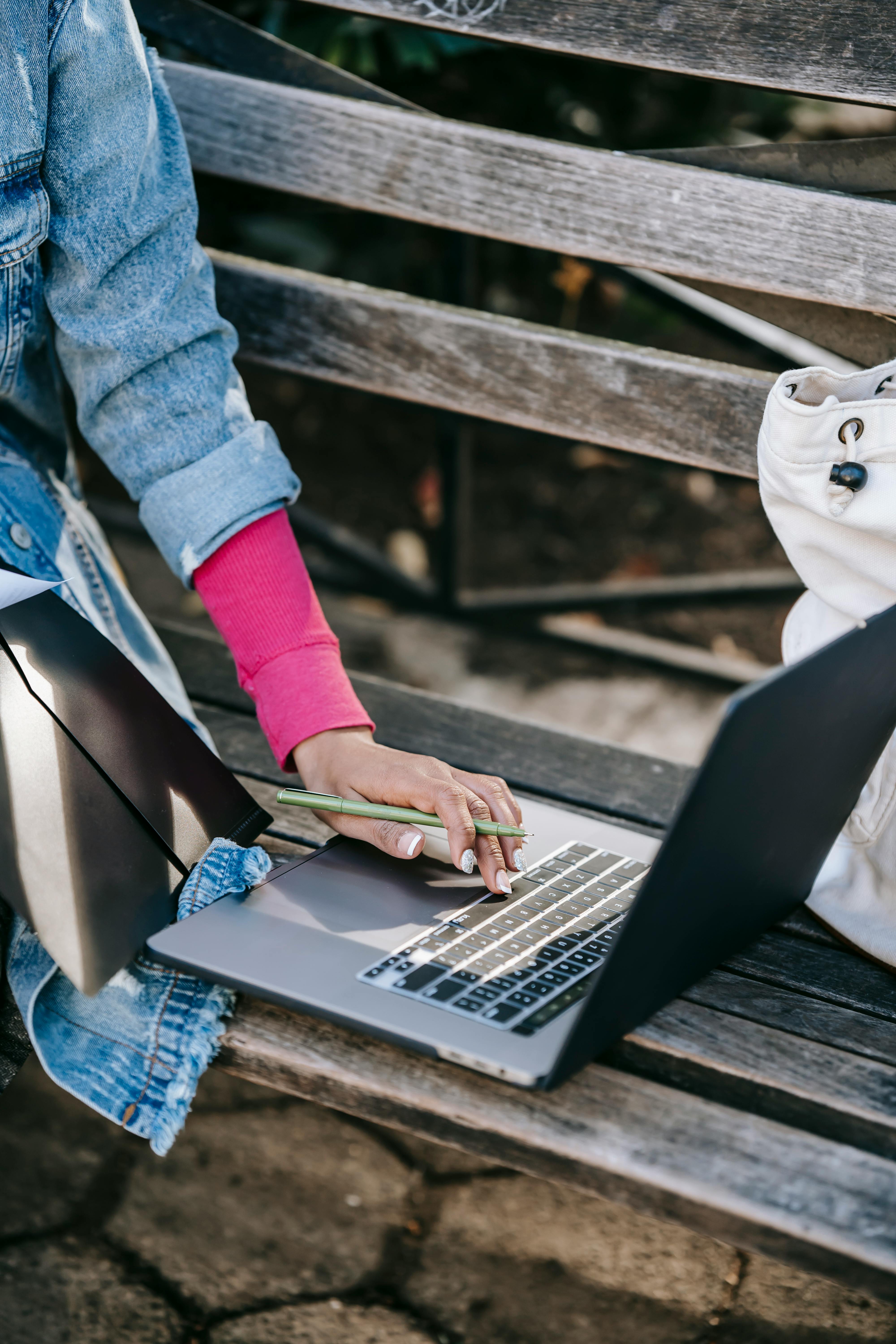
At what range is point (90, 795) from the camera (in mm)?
921

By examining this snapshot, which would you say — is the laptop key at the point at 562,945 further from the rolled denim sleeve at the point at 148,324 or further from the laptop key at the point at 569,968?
the rolled denim sleeve at the point at 148,324

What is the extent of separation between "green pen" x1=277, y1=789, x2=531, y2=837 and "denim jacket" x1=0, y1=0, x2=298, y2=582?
0.85 ft

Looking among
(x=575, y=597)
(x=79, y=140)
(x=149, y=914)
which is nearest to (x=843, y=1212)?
(x=149, y=914)

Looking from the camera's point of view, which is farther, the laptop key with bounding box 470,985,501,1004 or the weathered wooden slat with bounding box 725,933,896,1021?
the weathered wooden slat with bounding box 725,933,896,1021

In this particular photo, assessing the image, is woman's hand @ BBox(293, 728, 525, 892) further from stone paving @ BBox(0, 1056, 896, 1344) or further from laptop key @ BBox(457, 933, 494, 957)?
stone paving @ BBox(0, 1056, 896, 1344)

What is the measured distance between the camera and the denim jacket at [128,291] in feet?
3.46

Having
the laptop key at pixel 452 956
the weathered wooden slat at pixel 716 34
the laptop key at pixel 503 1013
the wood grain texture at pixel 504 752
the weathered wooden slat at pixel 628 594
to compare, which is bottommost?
the weathered wooden slat at pixel 628 594

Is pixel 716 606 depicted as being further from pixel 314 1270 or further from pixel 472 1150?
pixel 472 1150

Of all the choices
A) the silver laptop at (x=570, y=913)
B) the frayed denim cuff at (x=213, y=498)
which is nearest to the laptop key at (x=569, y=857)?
the silver laptop at (x=570, y=913)

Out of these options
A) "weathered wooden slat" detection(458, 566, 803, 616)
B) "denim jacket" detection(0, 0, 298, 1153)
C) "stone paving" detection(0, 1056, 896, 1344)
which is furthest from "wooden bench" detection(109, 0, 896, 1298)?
"weathered wooden slat" detection(458, 566, 803, 616)

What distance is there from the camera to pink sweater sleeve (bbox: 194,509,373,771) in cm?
110

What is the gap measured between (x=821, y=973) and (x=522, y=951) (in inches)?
10.4

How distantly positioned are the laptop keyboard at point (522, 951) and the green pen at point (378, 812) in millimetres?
54

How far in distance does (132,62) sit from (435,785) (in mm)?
680
